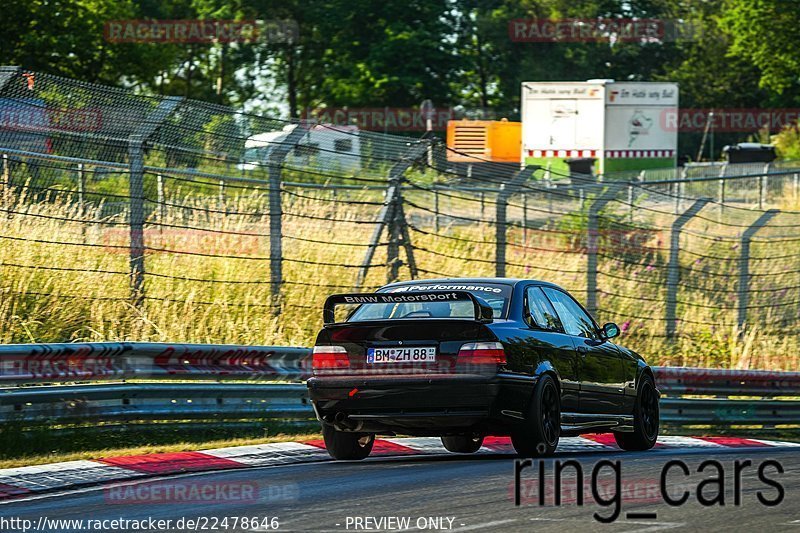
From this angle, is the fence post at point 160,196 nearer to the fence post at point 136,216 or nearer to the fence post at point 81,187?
the fence post at point 136,216

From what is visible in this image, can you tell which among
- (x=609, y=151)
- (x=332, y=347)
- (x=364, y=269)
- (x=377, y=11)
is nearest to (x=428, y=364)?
(x=332, y=347)

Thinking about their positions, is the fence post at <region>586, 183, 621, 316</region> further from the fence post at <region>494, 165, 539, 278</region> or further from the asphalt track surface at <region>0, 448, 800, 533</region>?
the asphalt track surface at <region>0, 448, 800, 533</region>

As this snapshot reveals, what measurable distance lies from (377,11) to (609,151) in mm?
26868

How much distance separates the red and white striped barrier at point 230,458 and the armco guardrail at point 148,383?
533 mm

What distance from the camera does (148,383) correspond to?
11906 millimetres

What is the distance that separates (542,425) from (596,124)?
106 ft

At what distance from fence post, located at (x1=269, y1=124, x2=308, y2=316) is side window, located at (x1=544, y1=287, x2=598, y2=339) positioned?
397 centimetres

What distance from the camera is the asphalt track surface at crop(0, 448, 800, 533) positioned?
771cm

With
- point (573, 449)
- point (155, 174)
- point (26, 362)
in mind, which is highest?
point (155, 174)

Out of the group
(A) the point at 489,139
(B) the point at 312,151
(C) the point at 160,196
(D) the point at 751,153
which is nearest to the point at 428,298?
(C) the point at 160,196

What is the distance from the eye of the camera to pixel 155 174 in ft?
47.0

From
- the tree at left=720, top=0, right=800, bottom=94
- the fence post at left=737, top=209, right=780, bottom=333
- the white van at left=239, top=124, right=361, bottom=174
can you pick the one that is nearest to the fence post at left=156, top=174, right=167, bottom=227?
the white van at left=239, top=124, right=361, bottom=174

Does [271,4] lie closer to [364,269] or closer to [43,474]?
[364,269]

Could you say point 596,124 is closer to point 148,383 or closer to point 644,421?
point 644,421
